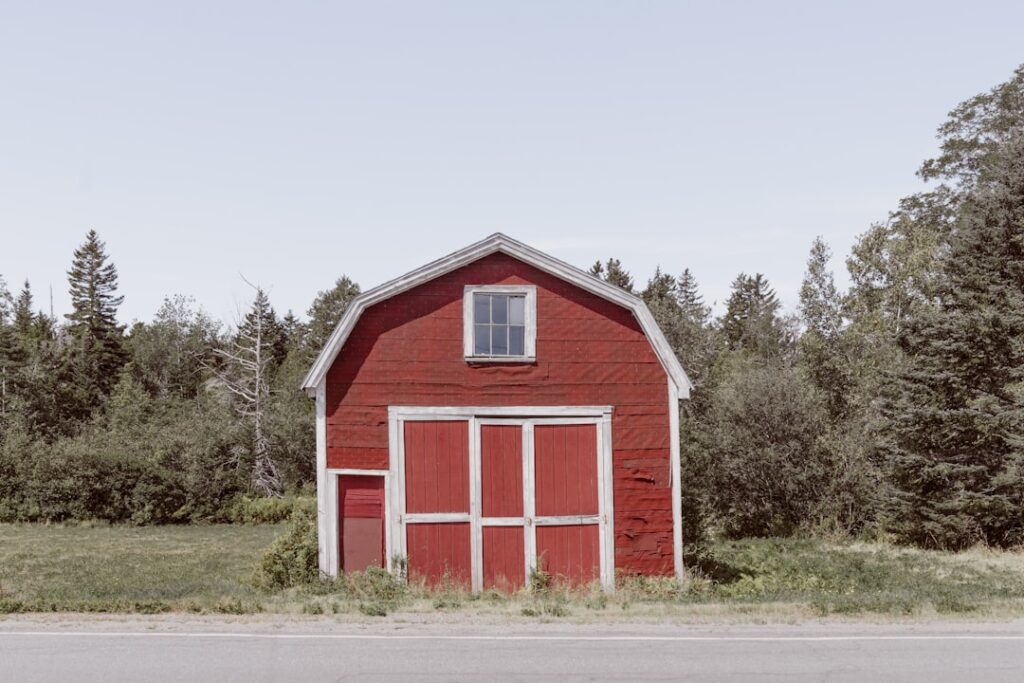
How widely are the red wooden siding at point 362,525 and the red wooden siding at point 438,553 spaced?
592 millimetres

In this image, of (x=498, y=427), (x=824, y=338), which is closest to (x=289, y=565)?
(x=498, y=427)

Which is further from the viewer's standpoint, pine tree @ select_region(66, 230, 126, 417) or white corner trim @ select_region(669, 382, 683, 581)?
pine tree @ select_region(66, 230, 126, 417)

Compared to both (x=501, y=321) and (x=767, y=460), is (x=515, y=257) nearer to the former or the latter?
(x=501, y=321)

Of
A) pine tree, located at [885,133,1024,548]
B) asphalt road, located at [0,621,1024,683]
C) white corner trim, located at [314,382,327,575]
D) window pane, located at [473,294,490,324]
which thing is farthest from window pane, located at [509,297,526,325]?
pine tree, located at [885,133,1024,548]

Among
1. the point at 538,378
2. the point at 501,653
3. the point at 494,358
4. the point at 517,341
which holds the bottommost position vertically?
the point at 501,653

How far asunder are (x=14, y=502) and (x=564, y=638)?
30971 millimetres

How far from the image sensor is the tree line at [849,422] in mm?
27109

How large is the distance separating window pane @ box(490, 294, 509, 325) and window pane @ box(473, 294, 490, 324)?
7 cm

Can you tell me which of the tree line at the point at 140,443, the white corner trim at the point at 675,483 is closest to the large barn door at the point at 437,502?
the white corner trim at the point at 675,483

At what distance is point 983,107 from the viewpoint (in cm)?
4516

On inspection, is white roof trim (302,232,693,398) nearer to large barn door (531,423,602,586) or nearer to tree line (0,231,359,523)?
large barn door (531,423,602,586)

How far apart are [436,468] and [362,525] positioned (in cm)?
164

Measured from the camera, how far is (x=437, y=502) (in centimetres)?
1625

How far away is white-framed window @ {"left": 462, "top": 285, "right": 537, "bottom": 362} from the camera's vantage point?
1669cm
